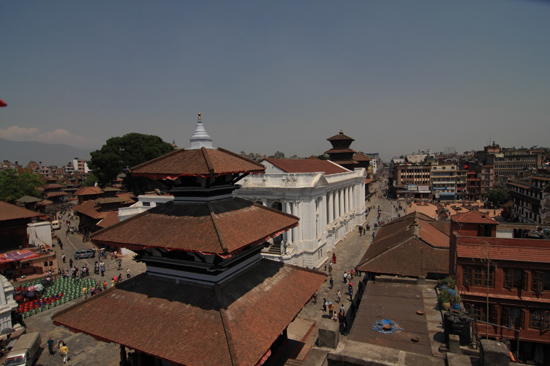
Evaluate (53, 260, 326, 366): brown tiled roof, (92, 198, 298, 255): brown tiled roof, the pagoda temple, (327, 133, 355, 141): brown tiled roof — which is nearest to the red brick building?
the pagoda temple

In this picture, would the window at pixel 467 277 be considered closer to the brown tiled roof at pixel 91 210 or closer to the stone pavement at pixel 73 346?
the stone pavement at pixel 73 346

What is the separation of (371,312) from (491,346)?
22.8ft

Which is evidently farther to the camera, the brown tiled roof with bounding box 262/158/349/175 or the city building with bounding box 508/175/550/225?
the city building with bounding box 508/175/550/225

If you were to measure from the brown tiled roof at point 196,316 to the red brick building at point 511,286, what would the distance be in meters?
10.5

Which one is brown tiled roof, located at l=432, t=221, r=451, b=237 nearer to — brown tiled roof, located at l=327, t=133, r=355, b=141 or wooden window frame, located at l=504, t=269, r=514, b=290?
wooden window frame, located at l=504, t=269, r=514, b=290

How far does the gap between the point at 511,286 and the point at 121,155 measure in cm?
6402

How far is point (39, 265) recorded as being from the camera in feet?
108

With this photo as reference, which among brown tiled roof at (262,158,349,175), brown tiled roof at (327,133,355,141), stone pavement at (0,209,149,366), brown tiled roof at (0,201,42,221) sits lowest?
stone pavement at (0,209,149,366)

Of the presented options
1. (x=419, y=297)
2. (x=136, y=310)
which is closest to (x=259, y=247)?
(x=136, y=310)

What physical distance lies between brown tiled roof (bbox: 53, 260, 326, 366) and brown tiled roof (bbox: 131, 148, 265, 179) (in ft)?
11.7

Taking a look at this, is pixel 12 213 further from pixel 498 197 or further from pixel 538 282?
pixel 498 197

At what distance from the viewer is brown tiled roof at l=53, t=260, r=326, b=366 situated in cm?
771

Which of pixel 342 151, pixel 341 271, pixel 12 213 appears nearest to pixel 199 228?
pixel 341 271

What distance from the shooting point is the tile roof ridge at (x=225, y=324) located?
7.20 m
